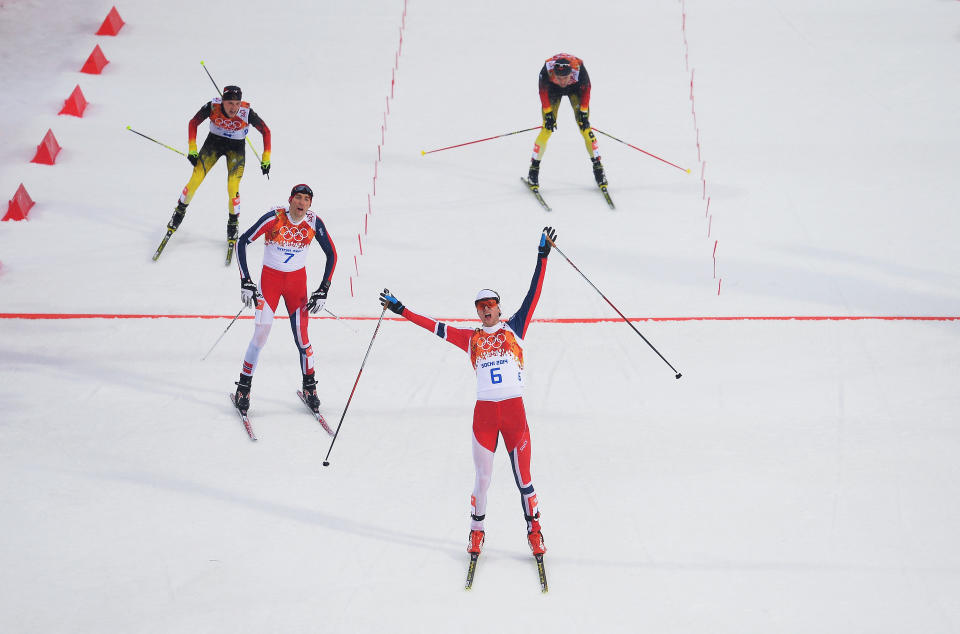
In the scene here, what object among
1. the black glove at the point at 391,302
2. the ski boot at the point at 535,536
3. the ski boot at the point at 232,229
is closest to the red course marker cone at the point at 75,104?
the ski boot at the point at 232,229

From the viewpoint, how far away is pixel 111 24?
13.0 metres

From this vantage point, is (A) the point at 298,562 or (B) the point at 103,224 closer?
(A) the point at 298,562

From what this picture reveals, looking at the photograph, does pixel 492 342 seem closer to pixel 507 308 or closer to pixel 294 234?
pixel 294 234

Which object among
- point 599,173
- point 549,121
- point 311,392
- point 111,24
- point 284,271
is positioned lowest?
point 311,392

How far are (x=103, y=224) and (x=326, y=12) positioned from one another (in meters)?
5.27

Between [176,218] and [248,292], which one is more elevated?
[176,218]

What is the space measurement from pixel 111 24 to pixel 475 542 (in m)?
9.90

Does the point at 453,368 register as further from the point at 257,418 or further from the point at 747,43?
the point at 747,43

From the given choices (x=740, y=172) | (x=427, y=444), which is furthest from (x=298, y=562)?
(x=740, y=172)

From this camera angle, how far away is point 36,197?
10094 mm

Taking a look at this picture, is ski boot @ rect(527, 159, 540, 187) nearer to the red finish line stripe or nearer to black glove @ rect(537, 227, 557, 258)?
the red finish line stripe

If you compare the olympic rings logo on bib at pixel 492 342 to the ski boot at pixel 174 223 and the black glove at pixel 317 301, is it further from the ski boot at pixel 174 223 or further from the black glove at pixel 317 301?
the ski boot at pixel 174 223

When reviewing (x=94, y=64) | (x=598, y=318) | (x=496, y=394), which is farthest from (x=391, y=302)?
(x=94, y=64)

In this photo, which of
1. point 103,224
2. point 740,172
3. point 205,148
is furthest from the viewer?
point 740,172
